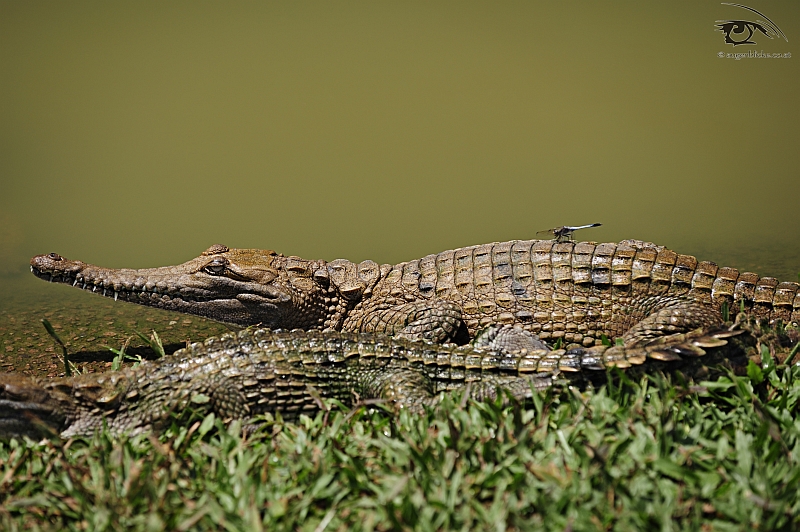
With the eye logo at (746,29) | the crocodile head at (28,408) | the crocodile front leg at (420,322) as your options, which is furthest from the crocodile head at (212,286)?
the eye logo at (746,29)

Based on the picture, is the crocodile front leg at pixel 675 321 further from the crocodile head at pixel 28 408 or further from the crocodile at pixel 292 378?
the crocodile head at pixel 28 408

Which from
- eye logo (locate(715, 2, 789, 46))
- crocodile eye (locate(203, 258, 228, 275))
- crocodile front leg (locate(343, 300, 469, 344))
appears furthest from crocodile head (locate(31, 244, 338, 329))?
eye logo (locate(715, 2, 789, 46))

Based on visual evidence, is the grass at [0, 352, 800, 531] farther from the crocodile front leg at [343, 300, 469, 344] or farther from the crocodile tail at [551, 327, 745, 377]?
the crocodile front leg at [343, 300, 469, 344]

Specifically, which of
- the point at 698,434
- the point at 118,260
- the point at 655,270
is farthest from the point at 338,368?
the point at 118,260

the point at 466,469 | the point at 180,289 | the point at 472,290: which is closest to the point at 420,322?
the point at 472,290

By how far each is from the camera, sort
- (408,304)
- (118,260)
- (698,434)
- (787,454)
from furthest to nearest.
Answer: (118,260) → (408,304) → (698,434) → (787,454)

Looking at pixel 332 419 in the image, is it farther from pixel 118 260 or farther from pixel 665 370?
pixel 118 260
